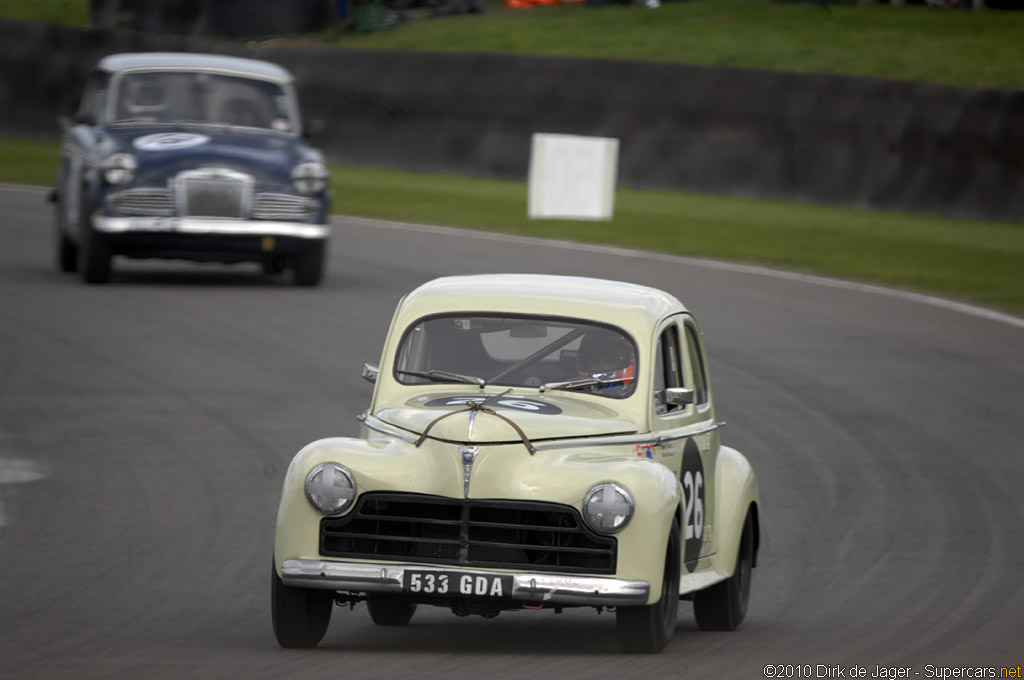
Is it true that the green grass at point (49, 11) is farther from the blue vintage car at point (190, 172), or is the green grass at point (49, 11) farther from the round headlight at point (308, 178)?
the round headlight at point (308, 178)

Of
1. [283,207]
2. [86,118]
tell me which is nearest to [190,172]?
[283,207]

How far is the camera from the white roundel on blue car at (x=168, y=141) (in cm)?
1653

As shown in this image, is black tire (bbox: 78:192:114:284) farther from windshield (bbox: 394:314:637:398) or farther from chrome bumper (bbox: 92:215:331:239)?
windshield (bbox: 394:314:637:398)

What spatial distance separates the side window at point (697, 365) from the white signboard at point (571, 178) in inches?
617

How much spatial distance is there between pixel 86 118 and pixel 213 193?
5.08 feet

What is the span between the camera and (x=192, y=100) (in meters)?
17.2

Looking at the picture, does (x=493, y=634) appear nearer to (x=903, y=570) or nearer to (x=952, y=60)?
(x=903, y=570)

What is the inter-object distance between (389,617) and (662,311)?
163cm

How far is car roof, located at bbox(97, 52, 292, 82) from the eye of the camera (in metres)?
17.3

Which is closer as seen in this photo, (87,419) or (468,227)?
(87,419)

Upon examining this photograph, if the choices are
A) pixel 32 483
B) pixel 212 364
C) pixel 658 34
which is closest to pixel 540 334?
pixel 32 483

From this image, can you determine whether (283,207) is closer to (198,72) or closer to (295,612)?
(198,72)

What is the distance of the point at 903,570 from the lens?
27.8ft

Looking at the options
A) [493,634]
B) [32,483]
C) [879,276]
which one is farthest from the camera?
[879,276]
